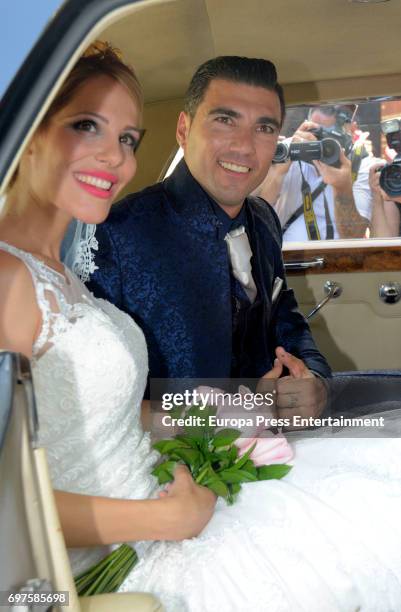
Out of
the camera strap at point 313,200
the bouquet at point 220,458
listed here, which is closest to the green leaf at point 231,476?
the bouquet at point 220,458

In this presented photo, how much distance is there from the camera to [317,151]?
1682mm

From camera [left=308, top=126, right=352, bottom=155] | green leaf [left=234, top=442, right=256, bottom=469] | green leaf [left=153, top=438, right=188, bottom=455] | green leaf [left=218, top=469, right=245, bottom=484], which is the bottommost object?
green leaf [left=218, top=469, right=245, bottom=484]

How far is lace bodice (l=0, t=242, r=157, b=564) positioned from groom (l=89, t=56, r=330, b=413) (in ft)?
0.23

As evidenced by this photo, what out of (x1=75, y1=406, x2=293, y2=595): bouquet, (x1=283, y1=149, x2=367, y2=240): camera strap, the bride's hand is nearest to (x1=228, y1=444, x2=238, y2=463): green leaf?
(x1=75, y1=406, x2=293, y2=595): bouquet

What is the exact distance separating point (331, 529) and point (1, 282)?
24.0 inches

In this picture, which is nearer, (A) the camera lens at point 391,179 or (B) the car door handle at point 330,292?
(A) the camera lens at point 391,179

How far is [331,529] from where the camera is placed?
1.29m

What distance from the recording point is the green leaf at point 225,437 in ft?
4.52

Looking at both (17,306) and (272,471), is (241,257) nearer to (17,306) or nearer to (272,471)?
(272,471)

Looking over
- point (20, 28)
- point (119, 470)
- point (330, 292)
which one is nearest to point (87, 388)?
point (119, 470)

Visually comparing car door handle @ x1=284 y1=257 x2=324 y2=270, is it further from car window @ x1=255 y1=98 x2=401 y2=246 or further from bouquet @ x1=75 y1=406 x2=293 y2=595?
bouquet @ x1=75 y1=406 x2=293 y2=595

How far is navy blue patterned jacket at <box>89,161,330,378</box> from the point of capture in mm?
1439

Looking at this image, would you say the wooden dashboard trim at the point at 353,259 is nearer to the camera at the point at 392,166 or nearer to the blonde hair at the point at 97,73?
the camera at the point at 392,166

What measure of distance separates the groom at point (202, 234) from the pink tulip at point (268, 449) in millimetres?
126
